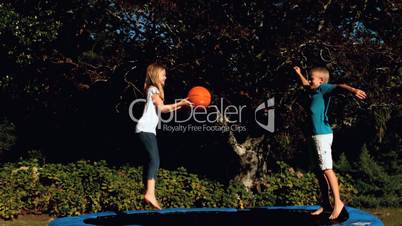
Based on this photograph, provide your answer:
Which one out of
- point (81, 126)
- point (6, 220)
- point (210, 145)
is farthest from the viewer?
point (81, 126)

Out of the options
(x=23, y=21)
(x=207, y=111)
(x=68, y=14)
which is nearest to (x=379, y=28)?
(x=207, y=111)

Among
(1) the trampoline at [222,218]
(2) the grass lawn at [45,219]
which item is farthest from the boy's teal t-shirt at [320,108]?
(2) the grass lawn at [45,219]

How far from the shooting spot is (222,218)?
6.27 metres

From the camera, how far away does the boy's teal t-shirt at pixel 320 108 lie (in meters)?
5.16

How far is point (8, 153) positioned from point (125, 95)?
435 cm

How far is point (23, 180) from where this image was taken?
9859 millimetres

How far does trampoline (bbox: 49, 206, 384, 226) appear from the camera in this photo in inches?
215

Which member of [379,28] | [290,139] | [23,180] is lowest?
[23,180]

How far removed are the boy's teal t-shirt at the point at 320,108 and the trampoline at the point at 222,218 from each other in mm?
869

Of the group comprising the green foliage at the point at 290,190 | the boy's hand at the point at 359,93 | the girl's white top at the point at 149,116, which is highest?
the boy's hand at the point at 359,93

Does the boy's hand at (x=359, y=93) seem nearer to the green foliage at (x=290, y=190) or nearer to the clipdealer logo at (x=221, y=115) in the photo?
the clipdealer logo at (x=221, y=115)

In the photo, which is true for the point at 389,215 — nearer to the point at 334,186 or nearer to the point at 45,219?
the point at 334,186

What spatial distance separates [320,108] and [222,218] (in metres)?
1.82

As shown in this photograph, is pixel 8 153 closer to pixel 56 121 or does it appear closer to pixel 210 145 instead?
pixel 56 121
